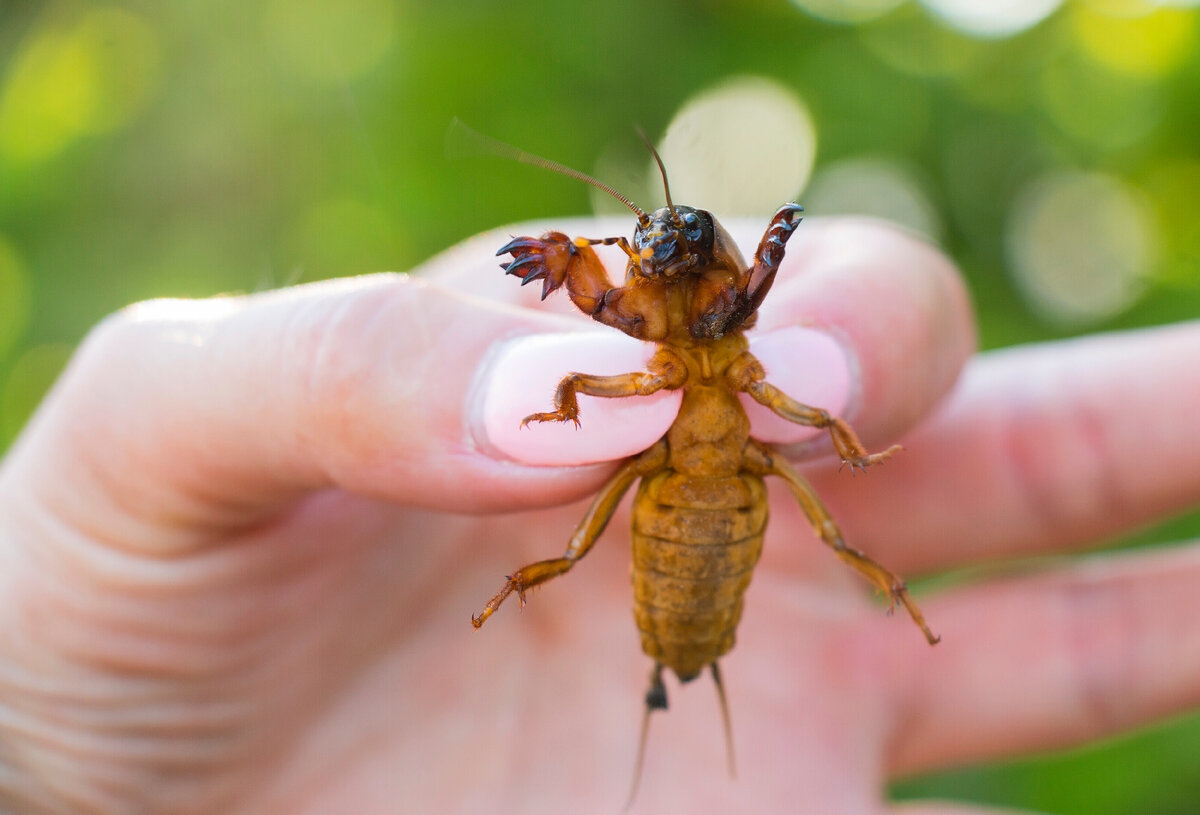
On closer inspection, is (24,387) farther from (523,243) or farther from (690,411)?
(690,411)

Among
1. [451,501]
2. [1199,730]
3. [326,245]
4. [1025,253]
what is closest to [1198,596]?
[1199,730]

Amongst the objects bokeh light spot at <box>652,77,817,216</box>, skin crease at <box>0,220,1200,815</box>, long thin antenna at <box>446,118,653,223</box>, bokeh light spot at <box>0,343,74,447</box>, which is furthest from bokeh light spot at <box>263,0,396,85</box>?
bokeh light spot at <box>0,343,74,447</box>

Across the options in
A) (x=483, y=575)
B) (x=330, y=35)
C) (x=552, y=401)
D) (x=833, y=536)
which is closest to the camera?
(x=552, y=401)

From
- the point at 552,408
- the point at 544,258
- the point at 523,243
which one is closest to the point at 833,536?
the point at 552,408

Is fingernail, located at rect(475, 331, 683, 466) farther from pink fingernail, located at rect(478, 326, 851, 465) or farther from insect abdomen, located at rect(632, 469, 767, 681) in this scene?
insect abdomen, located at rect(632, 469, 767, 681)

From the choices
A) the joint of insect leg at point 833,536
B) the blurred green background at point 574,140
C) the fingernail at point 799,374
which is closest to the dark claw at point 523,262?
the fingernail at point 799,374

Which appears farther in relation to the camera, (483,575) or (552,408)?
(483,575)
